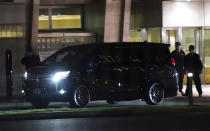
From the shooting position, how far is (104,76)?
67.2ft

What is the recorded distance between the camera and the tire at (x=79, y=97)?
20094mm

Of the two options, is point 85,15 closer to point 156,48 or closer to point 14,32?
point 14,32

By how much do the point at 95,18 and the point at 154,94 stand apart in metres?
12.1

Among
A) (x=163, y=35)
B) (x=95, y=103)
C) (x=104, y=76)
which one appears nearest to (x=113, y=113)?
(x=104, y=76)

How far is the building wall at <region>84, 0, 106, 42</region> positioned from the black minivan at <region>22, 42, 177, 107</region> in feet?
33.2

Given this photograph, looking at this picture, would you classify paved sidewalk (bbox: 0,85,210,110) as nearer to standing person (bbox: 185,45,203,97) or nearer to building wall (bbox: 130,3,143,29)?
standing person (bbox: 185,45,203,97)

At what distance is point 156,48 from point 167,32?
32.1 ft

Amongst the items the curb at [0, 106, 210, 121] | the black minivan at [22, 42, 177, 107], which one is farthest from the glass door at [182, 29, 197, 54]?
the curb at [0, 106, 210, 121]

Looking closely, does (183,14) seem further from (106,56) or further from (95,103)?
(106,56)

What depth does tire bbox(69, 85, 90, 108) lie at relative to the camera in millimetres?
20094

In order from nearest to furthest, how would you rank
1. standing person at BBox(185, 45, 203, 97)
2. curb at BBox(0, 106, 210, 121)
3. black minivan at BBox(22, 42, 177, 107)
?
curb at BBox(0, 106, 210, 121) < black minivan at BBox(22, 42, 177, 107) < standing person at BBox(185, 45, 203, 97)

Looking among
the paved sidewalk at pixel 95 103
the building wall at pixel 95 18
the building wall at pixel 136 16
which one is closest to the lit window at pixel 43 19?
the building wall at pixel 95 18

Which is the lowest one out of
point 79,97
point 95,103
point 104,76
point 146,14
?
point 95,103

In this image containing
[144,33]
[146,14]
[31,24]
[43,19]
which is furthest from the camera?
[43,19]
